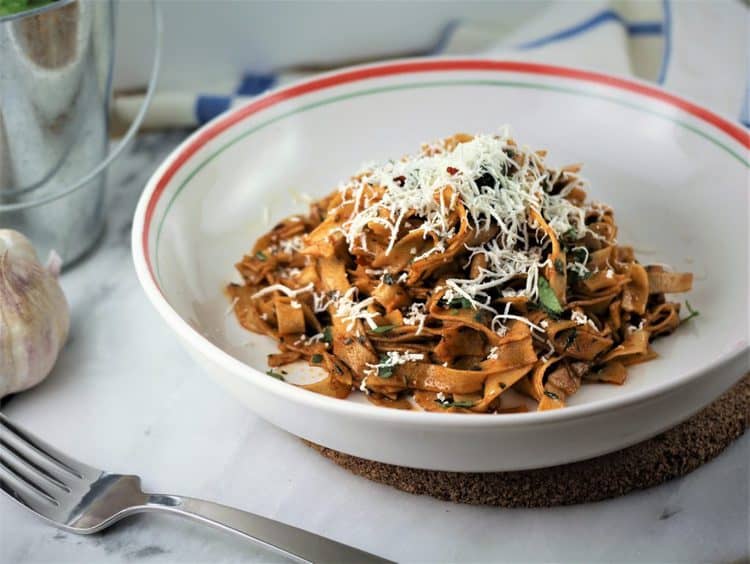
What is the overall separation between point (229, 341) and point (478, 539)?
727 millimetres

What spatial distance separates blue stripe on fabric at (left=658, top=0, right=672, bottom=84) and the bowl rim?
770 mm

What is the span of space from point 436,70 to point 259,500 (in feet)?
4.70

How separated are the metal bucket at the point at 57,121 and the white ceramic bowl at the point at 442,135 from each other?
1.22ft

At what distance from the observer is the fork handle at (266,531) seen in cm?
170

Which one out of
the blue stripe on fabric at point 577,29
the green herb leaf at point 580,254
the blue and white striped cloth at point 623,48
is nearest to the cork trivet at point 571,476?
the green herb leaf at point 580,254

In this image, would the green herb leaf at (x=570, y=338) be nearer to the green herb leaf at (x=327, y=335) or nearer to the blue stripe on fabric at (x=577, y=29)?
the green herb leaf at (x=327, y=335)

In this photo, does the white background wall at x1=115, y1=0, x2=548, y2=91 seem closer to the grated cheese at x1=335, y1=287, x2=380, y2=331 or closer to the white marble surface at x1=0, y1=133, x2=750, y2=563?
the white marble surface at x1=0, y1=133, x2=750, y2=563

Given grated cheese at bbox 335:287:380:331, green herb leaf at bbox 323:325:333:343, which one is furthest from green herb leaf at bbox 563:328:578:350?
green herb leaf at bbox 323:325:333:343

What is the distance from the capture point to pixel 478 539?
5.94 ft

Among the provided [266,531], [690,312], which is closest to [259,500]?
[266,531]

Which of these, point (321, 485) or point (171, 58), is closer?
point (321, 485)

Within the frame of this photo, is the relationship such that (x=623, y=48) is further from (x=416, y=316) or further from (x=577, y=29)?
(x=416, y=316)

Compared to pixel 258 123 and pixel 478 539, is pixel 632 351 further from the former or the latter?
pixel 258 123

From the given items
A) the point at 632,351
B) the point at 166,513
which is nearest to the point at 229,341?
the point at 166,513
